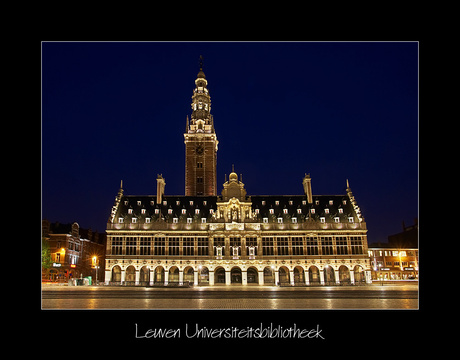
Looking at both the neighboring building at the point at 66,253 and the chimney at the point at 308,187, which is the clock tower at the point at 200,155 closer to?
the chimney at the point at 308,187

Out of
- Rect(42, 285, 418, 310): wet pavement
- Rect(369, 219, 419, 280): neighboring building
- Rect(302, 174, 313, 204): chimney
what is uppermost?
Rect(302, 174, 313, 204): chimney

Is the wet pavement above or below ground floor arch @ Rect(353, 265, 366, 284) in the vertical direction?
above

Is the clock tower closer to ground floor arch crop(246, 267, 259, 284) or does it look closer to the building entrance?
the building entrance

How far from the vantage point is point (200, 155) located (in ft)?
281

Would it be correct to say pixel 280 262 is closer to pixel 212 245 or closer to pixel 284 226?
pixel 284 226

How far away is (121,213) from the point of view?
67625 millimetres

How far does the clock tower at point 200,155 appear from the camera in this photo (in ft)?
276

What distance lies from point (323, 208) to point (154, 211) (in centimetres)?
3011

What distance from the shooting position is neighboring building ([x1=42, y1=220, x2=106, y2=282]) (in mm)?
70438

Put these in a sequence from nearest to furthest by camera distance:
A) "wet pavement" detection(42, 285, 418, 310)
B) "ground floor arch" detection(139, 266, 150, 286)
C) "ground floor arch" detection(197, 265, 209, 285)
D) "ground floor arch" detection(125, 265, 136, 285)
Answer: "wet pavement" detection(42, 285, 418, 310), "ground floor arch" detection(197, 265, 209, 285), "ground floor arch" detection(139, 266, 150, 286), "ground floor arch" detection(125, 265, 136, 285)

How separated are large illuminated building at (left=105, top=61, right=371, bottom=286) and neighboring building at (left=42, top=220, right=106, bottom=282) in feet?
44.2

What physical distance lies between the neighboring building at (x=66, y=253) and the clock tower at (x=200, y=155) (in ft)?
81.0

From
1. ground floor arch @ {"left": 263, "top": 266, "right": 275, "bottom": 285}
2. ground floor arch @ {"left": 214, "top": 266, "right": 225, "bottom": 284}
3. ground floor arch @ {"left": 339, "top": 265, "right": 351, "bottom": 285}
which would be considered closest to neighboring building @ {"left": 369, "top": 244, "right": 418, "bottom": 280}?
ground floor arch @ {"left": 339, "top": 265, "right": 351, "bottom": 285}
